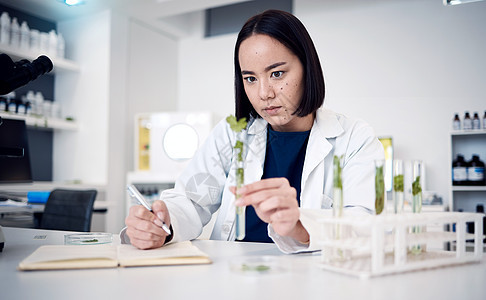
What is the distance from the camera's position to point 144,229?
1046mm

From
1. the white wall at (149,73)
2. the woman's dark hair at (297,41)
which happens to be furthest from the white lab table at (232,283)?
the white wall at (149,73)

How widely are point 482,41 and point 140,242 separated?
416 cm

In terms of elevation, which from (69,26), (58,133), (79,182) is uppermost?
(69,26)

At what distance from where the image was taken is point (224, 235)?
57.6 inches

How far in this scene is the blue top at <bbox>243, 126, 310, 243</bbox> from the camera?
146 centimetres

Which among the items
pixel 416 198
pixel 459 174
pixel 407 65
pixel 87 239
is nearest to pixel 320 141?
pixel 416 198

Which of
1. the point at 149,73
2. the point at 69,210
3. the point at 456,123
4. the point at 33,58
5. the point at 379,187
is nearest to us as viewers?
the point at 379,187

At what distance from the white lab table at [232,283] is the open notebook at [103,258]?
0.02 m

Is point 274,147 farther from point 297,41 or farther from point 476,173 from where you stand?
point 476,173

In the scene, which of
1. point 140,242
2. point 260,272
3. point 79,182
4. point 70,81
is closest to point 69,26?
point 70,81

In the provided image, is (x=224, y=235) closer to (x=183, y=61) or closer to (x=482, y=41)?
(x=482, y=41)

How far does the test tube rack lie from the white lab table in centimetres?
2

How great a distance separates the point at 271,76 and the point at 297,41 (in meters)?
0.15

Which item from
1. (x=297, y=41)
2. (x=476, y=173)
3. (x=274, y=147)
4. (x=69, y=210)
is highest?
(x=297, y=41)
